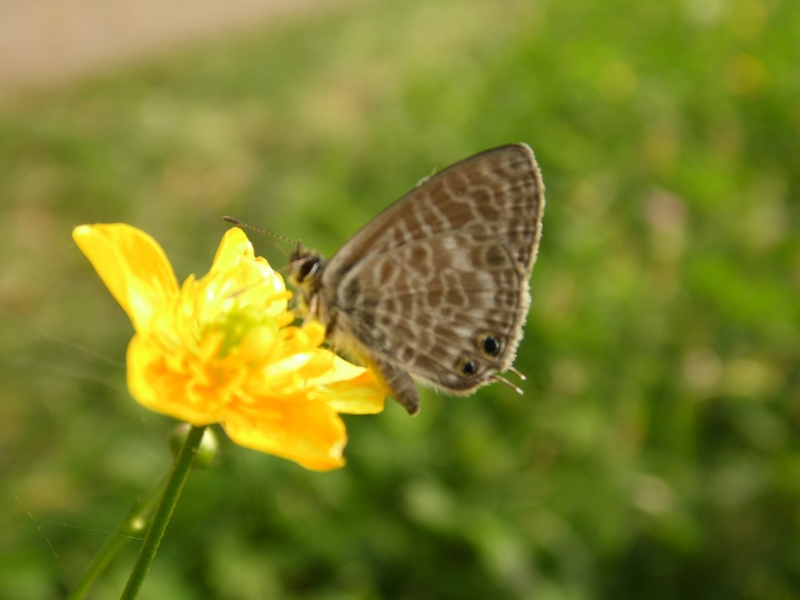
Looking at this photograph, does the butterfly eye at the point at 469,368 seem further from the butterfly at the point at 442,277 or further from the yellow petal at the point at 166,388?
the yellow petal at the point at 166,388

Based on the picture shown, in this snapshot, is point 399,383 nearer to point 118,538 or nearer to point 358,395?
point 358,395

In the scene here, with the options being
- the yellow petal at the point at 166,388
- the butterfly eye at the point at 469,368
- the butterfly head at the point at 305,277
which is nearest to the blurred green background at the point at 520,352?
the yellow petal at the point at 166,388

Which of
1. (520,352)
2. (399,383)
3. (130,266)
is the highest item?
(130,266)

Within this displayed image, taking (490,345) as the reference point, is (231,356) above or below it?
above

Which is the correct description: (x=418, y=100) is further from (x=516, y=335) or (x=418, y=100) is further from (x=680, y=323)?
(x=516, y=335)

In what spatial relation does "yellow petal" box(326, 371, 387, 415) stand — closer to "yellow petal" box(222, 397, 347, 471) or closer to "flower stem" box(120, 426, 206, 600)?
"yellow petal" box(222, 397, 347, 471)

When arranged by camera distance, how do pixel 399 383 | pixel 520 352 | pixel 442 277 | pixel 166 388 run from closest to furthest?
pixel 166 388 → pixel 399 383 → pixel 442 277 → pixel 520 352

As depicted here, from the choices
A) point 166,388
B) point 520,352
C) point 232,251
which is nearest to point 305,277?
point 232,251

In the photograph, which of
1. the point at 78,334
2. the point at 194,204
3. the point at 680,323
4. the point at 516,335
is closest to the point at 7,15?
the point at 194,204
